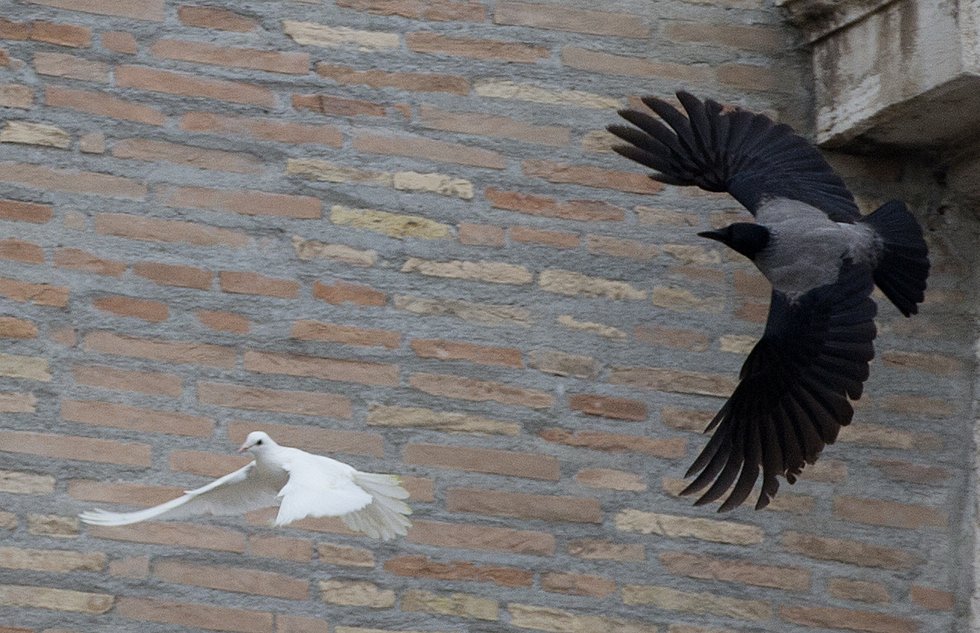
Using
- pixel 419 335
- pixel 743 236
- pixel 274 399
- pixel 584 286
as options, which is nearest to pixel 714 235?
pixel 743 236

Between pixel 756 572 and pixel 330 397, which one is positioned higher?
pixel 330 397

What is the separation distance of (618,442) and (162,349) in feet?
3.22

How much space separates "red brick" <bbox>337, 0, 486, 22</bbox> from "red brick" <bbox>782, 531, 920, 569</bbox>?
4.34 feet

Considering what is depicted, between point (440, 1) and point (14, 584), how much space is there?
1.52m

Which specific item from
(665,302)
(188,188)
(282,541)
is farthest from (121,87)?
(665,302)

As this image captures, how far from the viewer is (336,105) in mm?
3893

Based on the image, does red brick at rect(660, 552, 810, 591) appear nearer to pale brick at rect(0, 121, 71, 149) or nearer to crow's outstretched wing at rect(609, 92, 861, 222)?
crow's outstretched wing at rect(609, 92, 861, 222)

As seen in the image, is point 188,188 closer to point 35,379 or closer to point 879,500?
point 35,379

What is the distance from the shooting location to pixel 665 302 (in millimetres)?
3961

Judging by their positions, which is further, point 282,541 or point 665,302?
point 665,302

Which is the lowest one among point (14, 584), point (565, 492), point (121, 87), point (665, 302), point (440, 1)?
point (14, 584)

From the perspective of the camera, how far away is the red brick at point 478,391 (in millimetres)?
3816

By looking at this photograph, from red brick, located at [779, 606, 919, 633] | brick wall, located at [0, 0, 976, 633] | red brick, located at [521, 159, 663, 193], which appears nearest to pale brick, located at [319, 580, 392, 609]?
brick wall, located at [0, 0, 976, 633]

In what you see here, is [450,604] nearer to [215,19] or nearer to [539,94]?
[539,94]
